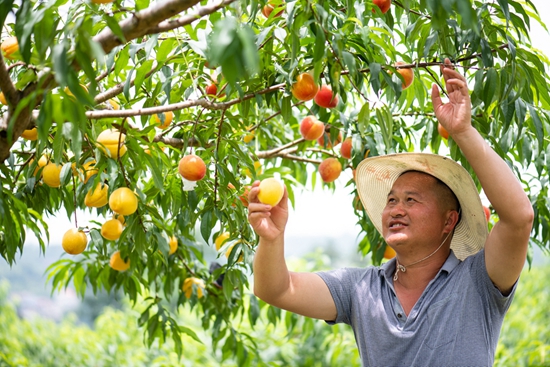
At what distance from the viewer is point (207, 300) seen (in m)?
3.05

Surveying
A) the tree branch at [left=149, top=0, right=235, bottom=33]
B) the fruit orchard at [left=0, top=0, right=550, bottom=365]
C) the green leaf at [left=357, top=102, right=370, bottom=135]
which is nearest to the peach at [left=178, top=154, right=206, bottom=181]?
the fruit orchard at [left=0, top=0, right=550, bottom=365]

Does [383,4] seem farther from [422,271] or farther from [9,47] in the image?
[9,47]

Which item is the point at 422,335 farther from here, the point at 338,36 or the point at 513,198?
the point at 338,36

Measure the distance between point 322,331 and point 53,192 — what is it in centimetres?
352

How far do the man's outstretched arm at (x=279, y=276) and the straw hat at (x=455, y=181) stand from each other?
0.43 m

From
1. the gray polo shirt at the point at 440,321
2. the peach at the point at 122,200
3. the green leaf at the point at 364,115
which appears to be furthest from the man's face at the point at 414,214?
the peach at the point at 122,200

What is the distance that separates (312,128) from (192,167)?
65 centimetres

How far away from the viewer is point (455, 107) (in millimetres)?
1543

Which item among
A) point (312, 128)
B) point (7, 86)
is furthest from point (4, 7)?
point (312, 128)

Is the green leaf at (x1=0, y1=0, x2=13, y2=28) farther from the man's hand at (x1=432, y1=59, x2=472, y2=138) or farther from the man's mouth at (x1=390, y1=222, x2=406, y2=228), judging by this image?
the man's mouth at (x1=390, y1=222, x2=406, y2=228)

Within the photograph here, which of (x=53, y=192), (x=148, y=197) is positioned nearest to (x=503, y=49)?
(x=148, y=197)

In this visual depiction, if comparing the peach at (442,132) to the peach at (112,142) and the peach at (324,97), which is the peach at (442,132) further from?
the peach at (112,142)

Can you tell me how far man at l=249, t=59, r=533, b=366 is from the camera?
1522mm

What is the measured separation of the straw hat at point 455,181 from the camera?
5.98 ft
